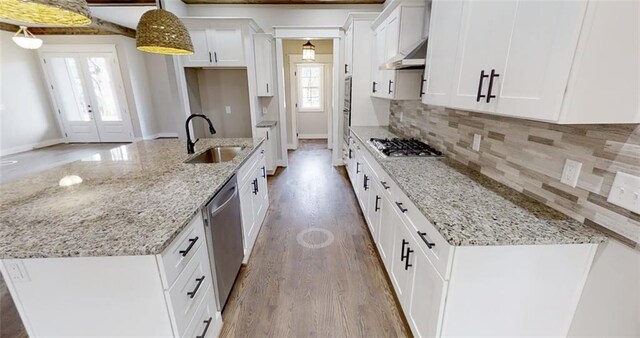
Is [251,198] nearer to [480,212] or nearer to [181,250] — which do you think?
[181,250]

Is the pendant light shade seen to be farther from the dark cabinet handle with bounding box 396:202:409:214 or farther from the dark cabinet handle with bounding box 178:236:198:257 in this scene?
the dark cabinet handle with bounding box 396:202:409:214

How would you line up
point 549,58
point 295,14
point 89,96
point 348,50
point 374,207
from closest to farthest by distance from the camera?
point 549,58
point 374,207
point 348,50
point 295,14
point 89,96

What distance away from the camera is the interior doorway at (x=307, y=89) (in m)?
6.58

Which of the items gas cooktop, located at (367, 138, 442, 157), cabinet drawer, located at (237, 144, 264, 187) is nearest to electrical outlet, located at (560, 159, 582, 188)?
gas cooktop, located at (367, 138, 442, 157)

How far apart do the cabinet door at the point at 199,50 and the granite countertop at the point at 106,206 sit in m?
2.39

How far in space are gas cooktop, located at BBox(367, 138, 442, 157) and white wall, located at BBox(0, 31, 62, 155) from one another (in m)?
8.23

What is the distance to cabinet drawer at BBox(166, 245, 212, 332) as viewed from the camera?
113 centimetres

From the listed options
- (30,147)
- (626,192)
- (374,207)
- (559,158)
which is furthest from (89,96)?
(626,192)

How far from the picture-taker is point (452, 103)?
1.52 metres

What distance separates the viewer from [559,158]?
1.21 metres

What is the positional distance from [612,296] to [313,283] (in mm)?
1673

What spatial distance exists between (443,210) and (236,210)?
4.76 ft

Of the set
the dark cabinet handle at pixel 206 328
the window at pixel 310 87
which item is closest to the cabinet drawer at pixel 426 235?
the dark cabinet handle at pixel 206 328

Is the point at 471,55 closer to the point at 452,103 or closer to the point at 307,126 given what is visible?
the point at 452,103
